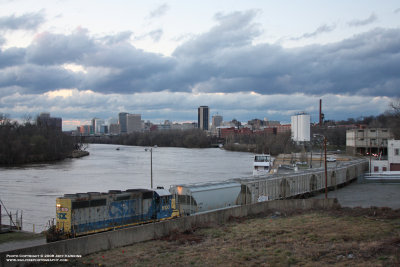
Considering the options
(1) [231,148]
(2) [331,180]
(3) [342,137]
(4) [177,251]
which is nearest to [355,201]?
(2) [331,180]

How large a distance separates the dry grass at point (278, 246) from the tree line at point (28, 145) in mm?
97051

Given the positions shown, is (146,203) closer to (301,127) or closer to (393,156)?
(393,156)

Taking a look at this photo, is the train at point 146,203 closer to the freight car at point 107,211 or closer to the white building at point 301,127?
the freight car at point 107,211

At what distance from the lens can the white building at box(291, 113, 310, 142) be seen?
147950 mm

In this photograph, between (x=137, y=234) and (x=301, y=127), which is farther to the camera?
(x=301, y=127)

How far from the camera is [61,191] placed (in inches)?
2016

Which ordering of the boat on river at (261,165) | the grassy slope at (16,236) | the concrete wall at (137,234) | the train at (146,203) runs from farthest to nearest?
the boat on river at (261,165) → the grassy slope at (16,236) → the train at (146,203) → the concrete wall at (137,234)

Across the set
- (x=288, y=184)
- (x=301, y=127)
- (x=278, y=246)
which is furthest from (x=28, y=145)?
(x=278, y=246)

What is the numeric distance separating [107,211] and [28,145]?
100456 mm

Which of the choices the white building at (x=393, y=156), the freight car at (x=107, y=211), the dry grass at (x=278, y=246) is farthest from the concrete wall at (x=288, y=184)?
the white building at (x=393, y=156)

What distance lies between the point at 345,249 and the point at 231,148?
7002 inches

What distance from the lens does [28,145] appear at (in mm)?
113250

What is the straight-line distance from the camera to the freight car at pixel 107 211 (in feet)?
71.4

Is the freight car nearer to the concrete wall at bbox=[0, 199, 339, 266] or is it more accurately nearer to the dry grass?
the concrete wall at bbox=[0, 199, 339, 266]
